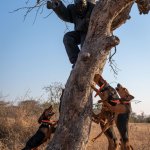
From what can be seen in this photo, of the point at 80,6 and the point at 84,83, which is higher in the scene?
the point at 80,6

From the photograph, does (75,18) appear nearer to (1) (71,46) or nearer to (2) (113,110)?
(1) (71,46)

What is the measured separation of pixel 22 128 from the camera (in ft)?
49.7

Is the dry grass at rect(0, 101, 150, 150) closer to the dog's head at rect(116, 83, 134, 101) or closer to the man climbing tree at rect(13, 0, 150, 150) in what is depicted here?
the dog's head at rect(116, 83, 134, 101)

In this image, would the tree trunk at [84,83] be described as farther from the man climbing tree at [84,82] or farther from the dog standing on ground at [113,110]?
the dog standing on ground at [113,110]

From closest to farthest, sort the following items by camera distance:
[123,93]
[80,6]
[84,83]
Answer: [84,83]
[80,6]
[123,93]

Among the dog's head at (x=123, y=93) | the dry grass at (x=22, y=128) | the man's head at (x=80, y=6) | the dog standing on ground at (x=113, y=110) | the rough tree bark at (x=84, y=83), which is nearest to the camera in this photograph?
the rough tree bark at (x=84, y=83)

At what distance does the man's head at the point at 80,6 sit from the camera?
6.86m

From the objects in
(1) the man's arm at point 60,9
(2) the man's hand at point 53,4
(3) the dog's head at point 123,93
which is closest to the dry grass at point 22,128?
(3) the dog's head at point 123,93

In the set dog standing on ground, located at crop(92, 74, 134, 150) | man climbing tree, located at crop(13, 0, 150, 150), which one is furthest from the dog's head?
man climbing tree, located at crop(13, 0, 150, 150)

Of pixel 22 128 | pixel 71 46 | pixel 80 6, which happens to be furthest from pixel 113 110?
pixel 22 128

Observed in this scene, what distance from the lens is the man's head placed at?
6.86 m

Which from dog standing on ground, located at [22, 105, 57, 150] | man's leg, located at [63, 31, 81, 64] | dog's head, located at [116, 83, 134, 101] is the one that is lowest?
dog standing on ground, located at [22, 105, 57, 150]

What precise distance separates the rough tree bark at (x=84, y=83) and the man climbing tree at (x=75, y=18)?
0.64 m

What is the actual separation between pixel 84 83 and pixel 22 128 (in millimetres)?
9588
